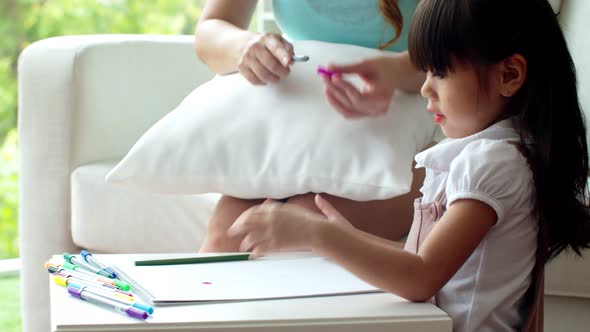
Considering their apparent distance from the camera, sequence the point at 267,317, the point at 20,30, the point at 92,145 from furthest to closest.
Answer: the point at 20,30 < the point at 92,145 < the point at 267,317

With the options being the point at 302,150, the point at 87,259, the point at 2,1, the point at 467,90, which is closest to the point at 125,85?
the point at 302,150

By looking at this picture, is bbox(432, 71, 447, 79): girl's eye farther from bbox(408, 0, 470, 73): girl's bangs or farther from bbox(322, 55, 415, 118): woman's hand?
bbox(322, 55, 415, 118): woman's hand

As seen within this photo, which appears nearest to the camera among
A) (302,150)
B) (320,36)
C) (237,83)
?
(302,150)

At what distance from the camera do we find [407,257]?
817 millimetres

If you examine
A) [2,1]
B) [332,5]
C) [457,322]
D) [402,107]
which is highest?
[332,5]

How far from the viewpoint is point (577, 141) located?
0.92m

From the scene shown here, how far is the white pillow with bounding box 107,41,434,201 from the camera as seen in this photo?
3.72ft

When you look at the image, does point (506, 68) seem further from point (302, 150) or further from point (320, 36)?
point (320, 36)

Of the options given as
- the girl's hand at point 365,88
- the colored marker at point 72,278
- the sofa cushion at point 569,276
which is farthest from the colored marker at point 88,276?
the sofa cushion at point 569,276

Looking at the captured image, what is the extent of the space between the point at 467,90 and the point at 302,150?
32 centimetres

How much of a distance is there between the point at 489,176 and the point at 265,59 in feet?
1.51

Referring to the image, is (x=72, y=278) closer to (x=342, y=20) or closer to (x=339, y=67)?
(x=339, y=67)

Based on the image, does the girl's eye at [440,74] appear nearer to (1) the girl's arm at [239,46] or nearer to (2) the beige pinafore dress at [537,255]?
(2) the beige pinafore dress at [537,255]

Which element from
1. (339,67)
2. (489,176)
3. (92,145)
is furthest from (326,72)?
(92,145)
